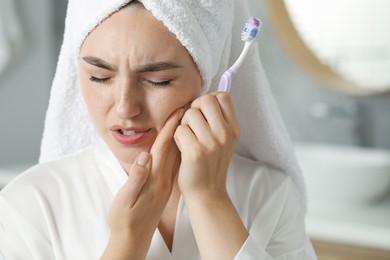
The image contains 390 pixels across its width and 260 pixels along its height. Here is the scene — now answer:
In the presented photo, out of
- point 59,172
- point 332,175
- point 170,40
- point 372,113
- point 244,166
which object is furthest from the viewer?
point 372,113

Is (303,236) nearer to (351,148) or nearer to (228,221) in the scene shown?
(228,221)

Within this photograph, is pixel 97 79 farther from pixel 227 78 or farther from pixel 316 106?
pixel 316 106

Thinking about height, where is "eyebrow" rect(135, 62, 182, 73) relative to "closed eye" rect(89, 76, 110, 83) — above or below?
above

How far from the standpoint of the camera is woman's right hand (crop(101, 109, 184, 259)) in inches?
37.1

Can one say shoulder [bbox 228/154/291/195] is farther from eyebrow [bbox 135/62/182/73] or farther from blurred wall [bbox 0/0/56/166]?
blurred wall [bbox 0/0/56/166]

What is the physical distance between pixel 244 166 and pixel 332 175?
943mm

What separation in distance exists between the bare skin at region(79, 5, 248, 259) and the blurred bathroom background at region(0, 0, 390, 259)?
97 centimetres

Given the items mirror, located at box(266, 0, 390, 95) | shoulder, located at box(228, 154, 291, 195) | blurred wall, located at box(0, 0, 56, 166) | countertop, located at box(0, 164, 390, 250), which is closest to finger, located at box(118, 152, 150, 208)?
shoulder, located at box(228, 154, 291, 195)

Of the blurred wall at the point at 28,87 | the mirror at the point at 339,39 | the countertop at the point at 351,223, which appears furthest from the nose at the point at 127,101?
the blurred wall at the point at 28,87

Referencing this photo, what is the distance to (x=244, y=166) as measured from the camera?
1185mm

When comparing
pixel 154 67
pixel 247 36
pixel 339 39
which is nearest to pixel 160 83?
pixel 154 67

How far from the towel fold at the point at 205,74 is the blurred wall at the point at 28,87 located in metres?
1.58

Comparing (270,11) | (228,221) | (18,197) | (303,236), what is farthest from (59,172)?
(270,11)

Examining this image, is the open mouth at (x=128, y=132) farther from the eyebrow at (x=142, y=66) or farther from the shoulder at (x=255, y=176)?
the shoulder at (x=255, y=176)
